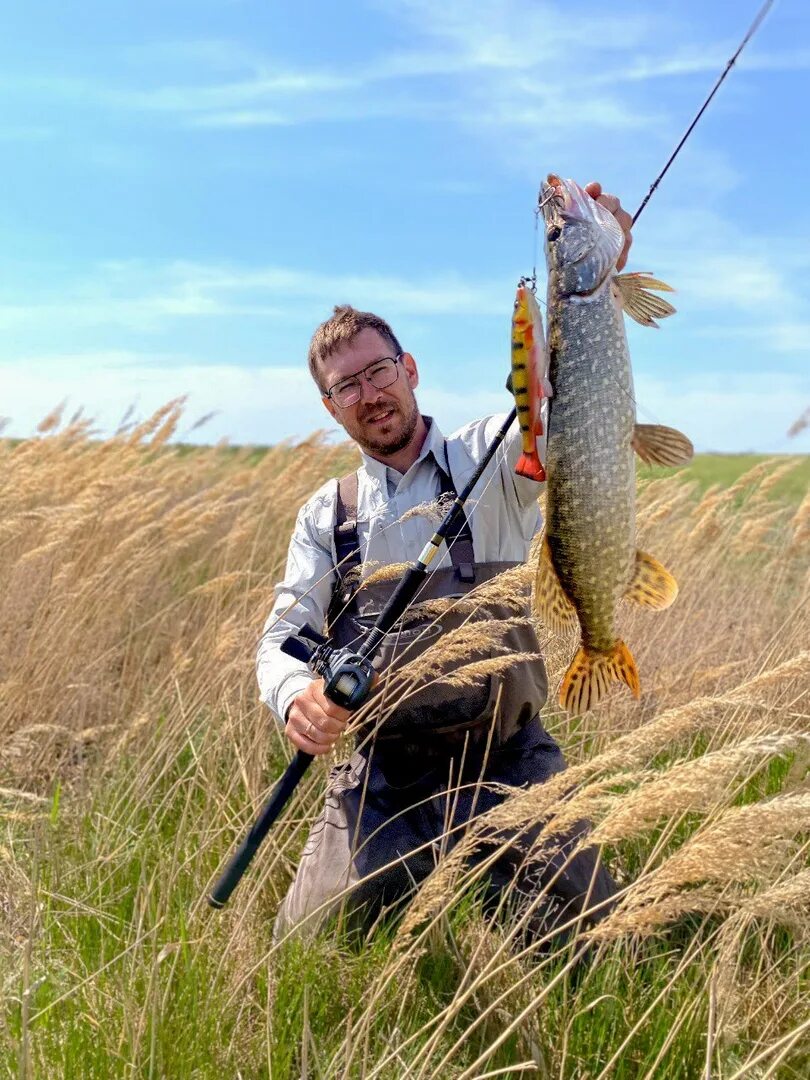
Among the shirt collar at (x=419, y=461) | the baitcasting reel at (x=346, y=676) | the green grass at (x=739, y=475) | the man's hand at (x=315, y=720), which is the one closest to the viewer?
the baitcasting reel at (x=346, y=676)

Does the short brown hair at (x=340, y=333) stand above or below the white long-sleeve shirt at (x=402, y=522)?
above

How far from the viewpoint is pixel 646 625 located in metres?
4.96

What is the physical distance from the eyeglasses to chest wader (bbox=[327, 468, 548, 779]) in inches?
14.1

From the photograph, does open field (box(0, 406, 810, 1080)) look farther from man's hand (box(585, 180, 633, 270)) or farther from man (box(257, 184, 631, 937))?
man's hand (box(585, 180, 633, 270))

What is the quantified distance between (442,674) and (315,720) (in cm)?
46

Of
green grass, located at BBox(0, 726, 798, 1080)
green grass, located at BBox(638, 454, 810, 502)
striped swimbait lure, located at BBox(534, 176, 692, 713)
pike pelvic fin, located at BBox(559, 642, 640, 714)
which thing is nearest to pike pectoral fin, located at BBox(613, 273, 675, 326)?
striped swimbait lure, located at BBox(534, 176, 692, 713)

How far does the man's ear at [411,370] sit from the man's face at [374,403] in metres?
0.09

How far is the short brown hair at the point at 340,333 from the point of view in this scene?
333cm

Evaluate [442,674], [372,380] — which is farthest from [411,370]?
[442,674]

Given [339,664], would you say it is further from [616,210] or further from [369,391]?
[616,210]

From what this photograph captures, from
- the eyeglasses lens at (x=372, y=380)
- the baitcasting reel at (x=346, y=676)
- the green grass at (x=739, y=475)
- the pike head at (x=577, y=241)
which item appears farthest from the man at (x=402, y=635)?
the green grass at (x=739, y=475)

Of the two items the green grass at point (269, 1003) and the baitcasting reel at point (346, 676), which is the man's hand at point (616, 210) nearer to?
the baitcasting reel at point (346, 676)

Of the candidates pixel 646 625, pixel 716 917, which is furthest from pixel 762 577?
pixel 716 917

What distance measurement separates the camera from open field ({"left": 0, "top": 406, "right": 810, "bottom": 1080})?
6.16ft
